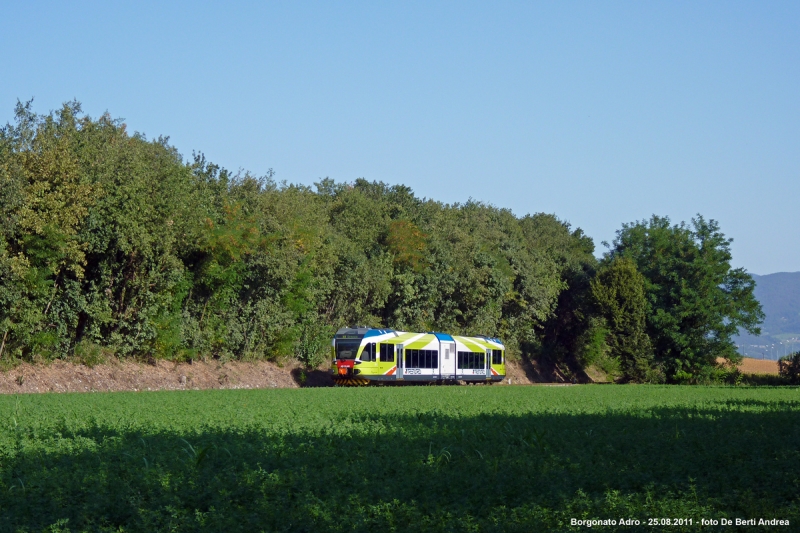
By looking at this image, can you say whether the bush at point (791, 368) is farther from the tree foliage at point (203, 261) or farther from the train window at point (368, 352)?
the train window at point (368, 352)

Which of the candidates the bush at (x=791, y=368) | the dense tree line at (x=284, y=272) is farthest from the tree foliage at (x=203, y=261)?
the bush at (x=791, y=368)

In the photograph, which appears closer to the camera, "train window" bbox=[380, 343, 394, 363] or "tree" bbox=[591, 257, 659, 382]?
→ "train window" bbox=[380, 343, 394, 363]

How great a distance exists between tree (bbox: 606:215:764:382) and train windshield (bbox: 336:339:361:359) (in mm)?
37222

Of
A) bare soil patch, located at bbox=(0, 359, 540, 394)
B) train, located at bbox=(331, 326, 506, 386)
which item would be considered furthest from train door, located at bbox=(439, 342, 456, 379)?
bare soil patch, located at bbox=(0, 359, 540, 394)

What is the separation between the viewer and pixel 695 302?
73.9 m

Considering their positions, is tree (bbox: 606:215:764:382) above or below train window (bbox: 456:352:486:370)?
above

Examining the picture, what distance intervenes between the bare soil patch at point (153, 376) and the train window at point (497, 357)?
13508mm

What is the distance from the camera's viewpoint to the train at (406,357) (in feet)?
156

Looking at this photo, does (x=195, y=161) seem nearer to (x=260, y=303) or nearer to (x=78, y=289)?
(x=260, y=303)

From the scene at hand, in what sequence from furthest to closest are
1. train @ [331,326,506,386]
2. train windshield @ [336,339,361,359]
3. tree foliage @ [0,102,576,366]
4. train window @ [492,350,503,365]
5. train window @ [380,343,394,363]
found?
train window @ [492,350,503,365], train window @ [380,343,394,363], train @ [331,326,506,386], train windshield @ [336,339,361,359], tree foliage @ [0,102,576,366]

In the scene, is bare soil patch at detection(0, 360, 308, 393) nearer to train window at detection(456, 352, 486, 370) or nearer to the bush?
train window at detection(456, 352, 486, 370)

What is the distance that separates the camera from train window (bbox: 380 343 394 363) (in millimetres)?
48562

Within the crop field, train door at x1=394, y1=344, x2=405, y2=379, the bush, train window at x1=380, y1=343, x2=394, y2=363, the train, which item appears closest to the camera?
the crop field

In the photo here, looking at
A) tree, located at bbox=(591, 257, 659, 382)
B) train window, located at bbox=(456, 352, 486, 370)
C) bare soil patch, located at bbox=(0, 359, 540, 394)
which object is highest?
tree, located at bbox=(591, 257, 659, 382)
